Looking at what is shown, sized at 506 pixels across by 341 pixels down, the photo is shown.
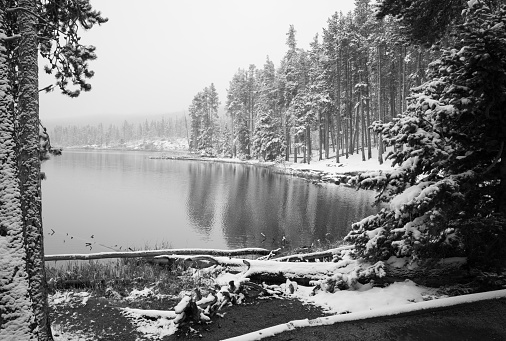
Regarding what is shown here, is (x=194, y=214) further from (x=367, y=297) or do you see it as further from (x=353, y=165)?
(x=353, y=165)

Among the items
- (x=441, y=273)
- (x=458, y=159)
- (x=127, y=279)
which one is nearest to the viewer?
(x=458, y=159)

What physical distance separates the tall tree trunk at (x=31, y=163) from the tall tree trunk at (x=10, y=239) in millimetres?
330

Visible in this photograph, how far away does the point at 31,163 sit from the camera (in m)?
4.20

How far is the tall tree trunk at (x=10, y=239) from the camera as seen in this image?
341 centimetres

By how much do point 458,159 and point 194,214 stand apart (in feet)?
54.6

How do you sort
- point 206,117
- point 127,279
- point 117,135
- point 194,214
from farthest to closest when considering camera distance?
point 117,135 → point 206,117 → point 194,214 → point 127,279

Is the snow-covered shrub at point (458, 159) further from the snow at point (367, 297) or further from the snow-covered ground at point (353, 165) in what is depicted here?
the snow-covered ground at point (353, 165)

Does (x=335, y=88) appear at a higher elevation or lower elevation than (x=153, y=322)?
higher

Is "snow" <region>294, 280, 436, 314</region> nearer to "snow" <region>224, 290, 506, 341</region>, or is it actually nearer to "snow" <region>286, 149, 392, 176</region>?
"snow" <region>224, 290, 506, 341</region>

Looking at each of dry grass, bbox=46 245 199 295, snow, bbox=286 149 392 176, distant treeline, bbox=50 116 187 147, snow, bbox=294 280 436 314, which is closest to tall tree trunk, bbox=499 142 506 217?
snow, bbox=294 280 436 314

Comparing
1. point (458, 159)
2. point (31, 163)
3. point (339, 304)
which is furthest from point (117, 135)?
point (458, 159)

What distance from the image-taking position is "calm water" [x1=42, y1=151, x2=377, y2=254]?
14.9 m

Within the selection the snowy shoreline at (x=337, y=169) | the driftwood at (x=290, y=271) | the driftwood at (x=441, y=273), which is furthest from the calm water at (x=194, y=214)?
the driftwood at (x=441, y=273)

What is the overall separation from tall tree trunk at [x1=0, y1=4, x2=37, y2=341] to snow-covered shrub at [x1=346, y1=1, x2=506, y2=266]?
530cm
